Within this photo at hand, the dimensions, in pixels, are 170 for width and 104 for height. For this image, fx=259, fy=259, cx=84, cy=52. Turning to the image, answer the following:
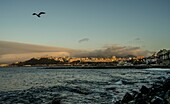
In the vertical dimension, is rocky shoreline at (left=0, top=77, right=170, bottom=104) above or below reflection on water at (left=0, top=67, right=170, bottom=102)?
above

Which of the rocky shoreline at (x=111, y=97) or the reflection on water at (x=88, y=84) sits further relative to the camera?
the reflection on water at (x=88, y=84)

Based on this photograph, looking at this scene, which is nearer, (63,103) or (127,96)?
(127,96)

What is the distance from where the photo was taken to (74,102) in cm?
2248

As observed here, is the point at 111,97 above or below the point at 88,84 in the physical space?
above

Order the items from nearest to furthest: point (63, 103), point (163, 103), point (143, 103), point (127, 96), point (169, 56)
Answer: point (163, 103), point (143, 103), point (127, 96), point (63, 103), point (169, 56)

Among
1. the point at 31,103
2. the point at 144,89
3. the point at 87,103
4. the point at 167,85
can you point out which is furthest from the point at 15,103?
the point at 167,85

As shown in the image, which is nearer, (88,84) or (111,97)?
(111,97)

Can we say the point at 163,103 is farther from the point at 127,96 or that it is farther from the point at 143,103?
the point at 127,96

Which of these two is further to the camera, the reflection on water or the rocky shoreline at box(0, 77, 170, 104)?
the reflection on water

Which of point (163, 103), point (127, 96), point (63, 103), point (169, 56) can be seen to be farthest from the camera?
point (169, 56)

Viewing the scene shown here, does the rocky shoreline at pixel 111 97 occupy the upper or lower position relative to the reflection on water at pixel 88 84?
upper

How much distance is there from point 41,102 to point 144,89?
29.3 ft

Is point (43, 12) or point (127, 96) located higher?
point (43, 12)

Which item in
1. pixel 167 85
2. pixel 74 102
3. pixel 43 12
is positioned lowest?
pixel 74 102
